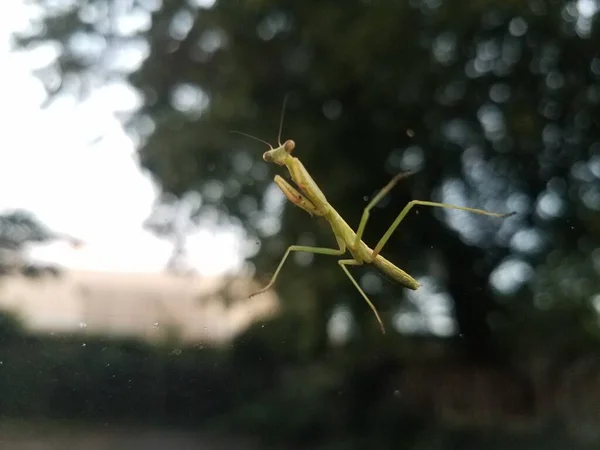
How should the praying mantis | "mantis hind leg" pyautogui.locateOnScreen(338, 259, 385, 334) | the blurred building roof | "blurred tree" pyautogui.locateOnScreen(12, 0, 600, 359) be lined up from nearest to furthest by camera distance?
the praying mantis → "mantis hind leg" pyautogui.locateOnScreen(338, 259, 385, 334) → the blurred building roof → "blurred tree" pyautogui.locateOnScreen(12, 0, 600, 359)

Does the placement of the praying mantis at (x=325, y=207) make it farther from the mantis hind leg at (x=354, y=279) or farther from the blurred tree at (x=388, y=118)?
the blurred tree at (x=388, y=118)

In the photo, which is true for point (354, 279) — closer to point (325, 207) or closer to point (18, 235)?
point (325, 207)

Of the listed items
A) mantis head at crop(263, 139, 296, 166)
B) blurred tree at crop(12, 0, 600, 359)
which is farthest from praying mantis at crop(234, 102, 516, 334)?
blurred tree at crop(12, 0, 600, 359)

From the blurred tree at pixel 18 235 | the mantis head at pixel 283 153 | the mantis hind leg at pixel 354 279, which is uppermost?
the blurred tree at pixel 18 235

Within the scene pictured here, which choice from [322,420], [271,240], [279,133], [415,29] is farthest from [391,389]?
[415,29]

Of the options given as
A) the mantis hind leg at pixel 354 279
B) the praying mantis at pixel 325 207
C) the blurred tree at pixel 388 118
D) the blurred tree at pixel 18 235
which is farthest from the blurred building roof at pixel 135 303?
the praying mantis at pixel 325 207

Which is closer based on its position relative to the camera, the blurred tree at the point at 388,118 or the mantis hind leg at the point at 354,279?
the mantis hind leg at the point at 354,279

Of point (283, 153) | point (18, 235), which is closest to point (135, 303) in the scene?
point (18, 235)

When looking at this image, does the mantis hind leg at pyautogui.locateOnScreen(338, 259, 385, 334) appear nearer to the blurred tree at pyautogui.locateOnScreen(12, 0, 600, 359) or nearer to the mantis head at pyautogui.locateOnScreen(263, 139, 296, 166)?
the blurred tree at pyautogui.locateOnScreen(12, 0, 600, 359)

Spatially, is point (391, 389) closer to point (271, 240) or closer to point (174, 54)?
point (271, 240)
